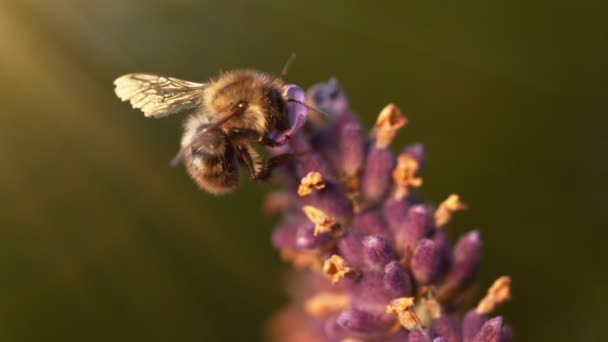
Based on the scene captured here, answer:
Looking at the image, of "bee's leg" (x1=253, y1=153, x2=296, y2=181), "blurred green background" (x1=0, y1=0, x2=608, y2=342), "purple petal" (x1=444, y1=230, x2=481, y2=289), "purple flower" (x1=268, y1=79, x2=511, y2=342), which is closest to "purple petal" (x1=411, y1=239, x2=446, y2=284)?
"purple flower" (x1=268, y1=79, x2=511, y2=342)

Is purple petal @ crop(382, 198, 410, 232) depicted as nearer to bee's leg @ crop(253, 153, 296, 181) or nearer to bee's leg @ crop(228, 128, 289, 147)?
bee's leg @ crop(253, 153, 296, 181)

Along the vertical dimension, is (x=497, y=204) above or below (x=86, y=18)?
below

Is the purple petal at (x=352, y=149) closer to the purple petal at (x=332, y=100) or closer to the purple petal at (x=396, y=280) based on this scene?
the purple petal at (x=332, y=100)

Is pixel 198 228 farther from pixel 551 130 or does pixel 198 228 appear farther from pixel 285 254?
pixel 551 130

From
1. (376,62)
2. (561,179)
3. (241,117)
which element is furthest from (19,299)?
(561,179)

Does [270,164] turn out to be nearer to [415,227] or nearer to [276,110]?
[276,110]
